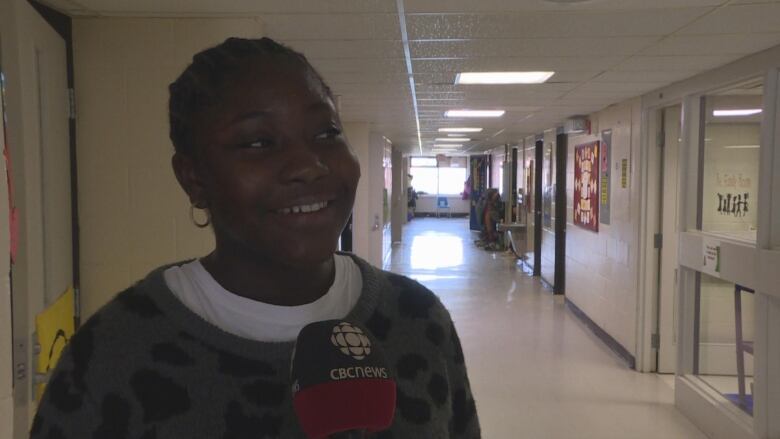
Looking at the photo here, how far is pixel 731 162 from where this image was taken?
493 centimetres

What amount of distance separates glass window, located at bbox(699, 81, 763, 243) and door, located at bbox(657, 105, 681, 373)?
0.47m

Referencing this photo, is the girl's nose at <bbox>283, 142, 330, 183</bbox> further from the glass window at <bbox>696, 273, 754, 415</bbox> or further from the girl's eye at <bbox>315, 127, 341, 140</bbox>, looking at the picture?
the glass window at <bbox>696, 273, 754, 415</bbox>

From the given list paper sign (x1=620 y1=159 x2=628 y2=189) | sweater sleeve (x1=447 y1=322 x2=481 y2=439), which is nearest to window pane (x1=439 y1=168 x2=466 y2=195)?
paper sign (x1=620 y1=159 x2=628 y2=189)

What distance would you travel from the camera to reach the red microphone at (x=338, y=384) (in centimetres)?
78

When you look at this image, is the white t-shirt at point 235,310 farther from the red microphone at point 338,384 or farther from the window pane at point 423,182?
the window pane at point 423,182

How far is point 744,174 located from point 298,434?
195 inches

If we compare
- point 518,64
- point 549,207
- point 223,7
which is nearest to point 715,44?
point 518,64

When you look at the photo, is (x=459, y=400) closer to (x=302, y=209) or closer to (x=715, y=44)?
(x=302, y=209)

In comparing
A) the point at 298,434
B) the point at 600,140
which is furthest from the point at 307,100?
the point at 600,140

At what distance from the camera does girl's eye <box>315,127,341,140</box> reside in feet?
3.09

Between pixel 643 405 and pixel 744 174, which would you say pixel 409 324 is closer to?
pixel 643 405

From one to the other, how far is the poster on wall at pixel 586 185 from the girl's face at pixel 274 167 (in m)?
6.24

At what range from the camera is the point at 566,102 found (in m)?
5.93

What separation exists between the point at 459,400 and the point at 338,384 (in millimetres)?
424
